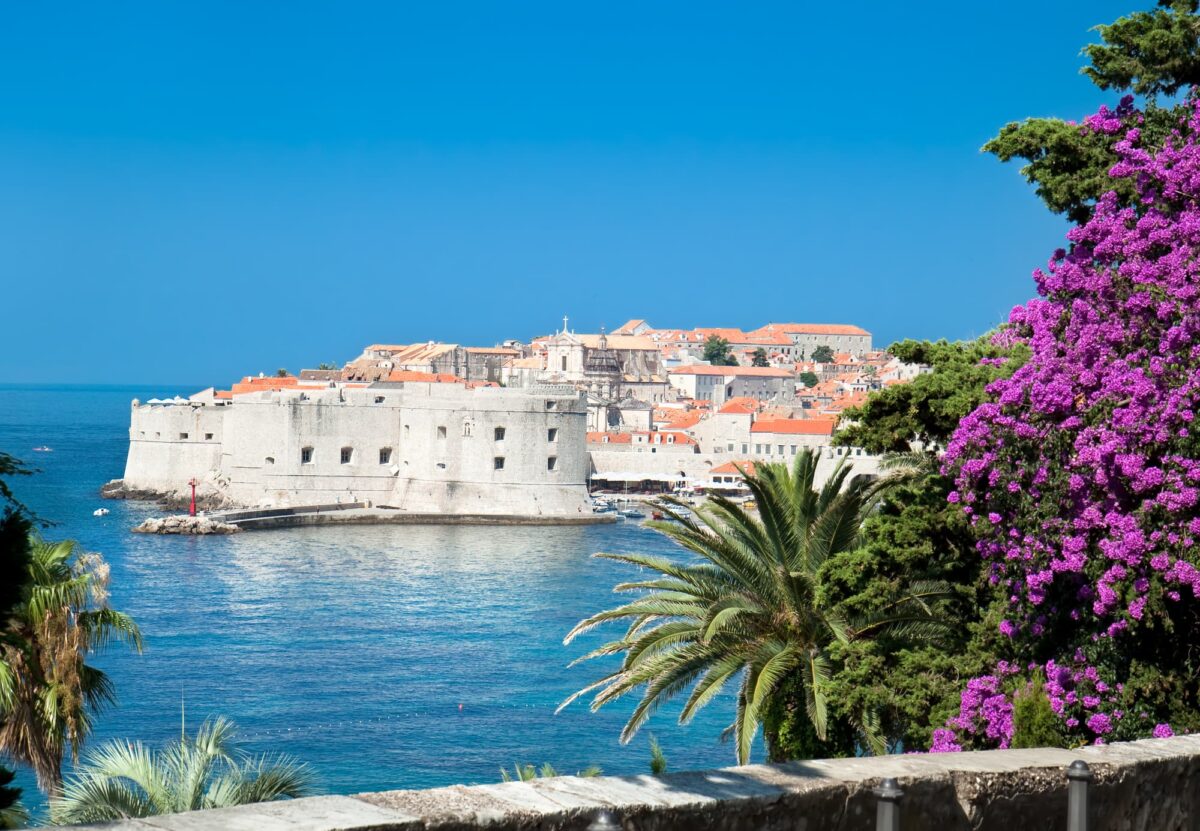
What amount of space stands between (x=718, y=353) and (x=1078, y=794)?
104 m

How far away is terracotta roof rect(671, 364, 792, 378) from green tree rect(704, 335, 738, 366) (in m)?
10.2

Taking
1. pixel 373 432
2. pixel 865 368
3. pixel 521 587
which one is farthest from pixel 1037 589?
pixel 865 368

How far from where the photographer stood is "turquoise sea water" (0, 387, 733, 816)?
1759 cm

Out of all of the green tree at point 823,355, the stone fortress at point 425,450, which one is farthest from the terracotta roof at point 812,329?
the stone fortress at point 425,450

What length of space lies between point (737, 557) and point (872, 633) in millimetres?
820

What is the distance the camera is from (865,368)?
337 ft

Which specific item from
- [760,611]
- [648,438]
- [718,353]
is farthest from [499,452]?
[718,353]

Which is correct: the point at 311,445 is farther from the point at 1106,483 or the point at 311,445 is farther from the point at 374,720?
the point at 1106,483

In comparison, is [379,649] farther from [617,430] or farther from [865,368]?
[865,368]

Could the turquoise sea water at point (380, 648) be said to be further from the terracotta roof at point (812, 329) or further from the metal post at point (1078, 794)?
the terracotta roof at point (812, 329)

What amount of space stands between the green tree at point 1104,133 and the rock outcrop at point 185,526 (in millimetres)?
36642

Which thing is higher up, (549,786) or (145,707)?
(549,786)

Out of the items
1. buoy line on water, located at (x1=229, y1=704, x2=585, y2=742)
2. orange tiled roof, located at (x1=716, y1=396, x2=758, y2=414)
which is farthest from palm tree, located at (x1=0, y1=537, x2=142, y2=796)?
orange tiled roof, located at (x1=716, y1=396, x2=758, y2=414)

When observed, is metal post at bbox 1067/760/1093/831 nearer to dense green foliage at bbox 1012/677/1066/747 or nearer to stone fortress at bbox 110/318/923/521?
dense green foliage at bbox 1012/677/1066/747
